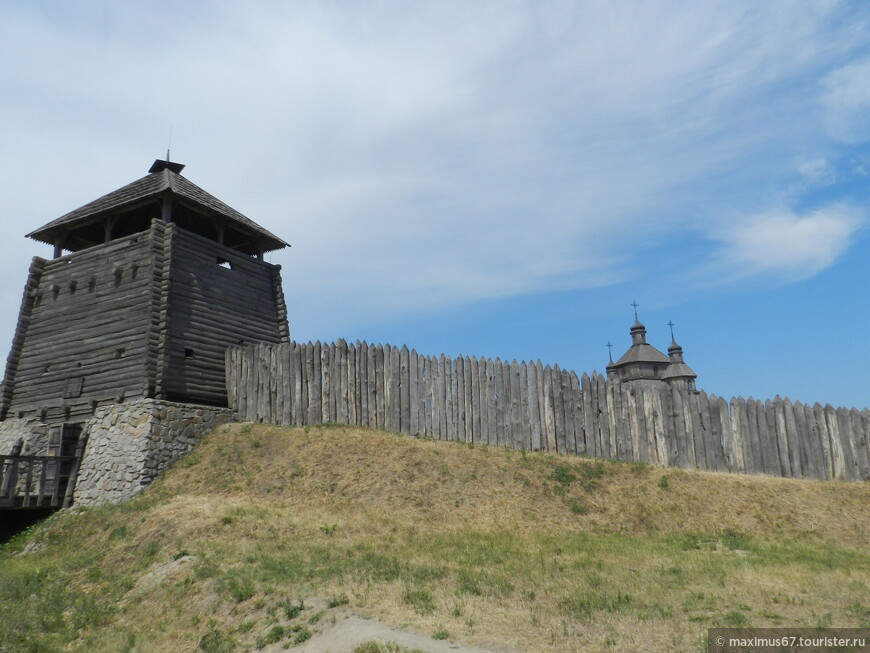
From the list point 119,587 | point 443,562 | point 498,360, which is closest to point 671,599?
point 443,562

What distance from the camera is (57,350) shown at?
19156 mm

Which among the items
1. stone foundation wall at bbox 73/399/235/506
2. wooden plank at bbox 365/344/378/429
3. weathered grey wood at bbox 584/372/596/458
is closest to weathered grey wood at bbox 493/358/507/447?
weathered grey wood at bbox 584/372/596/458

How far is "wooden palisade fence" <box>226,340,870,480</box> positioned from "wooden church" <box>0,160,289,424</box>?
202 inches

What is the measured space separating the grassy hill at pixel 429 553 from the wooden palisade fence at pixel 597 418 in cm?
70

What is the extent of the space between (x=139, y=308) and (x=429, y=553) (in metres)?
11.8

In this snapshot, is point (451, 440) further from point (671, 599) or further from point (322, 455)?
point (671, 599)

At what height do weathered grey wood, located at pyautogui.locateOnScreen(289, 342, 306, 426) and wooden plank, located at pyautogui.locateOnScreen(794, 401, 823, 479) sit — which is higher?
weathered grey wood, located at pyautogui.locateOnScreen(289, 342, 306, 426)

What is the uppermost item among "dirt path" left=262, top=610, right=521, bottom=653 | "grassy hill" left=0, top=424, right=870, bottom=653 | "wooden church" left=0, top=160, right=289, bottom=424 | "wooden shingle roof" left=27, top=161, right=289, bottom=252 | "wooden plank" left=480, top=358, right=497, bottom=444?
"wooden shingle roof" left=27, top=161, right=289, bottom=252

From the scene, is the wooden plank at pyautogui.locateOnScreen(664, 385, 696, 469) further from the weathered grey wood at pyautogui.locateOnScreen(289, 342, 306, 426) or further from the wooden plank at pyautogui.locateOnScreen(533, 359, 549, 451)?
the weathered grey wood at pyautogui.locateOnScreen(289, 342, 306, 426)

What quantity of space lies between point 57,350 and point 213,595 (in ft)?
45.4

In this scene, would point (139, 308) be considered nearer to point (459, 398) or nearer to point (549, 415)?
point (459, 398)

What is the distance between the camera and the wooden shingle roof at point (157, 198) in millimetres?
18969

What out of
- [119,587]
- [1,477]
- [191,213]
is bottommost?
[119,587]

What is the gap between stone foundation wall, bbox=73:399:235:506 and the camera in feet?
49.9
